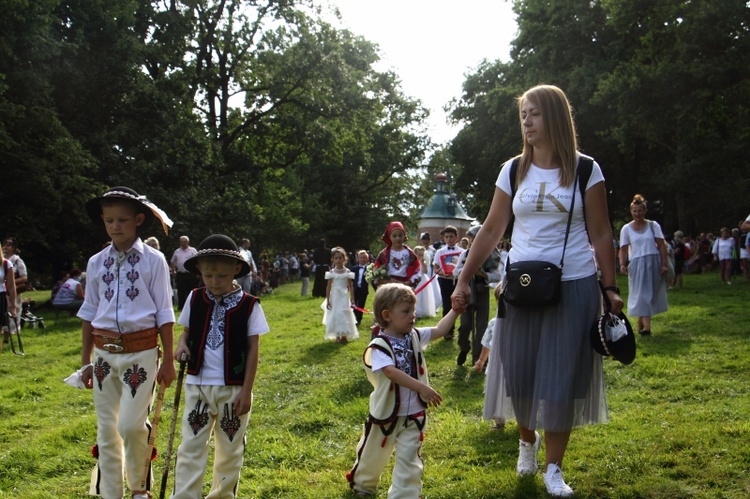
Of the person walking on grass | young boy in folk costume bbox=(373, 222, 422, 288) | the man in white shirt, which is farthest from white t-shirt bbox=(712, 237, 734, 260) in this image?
young boy in folk costume bbox=(373, 222, 422, 288)

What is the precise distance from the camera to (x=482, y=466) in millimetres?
5582

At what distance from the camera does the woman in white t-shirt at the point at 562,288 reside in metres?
4.60

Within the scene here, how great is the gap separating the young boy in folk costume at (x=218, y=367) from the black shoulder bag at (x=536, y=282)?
1487mm

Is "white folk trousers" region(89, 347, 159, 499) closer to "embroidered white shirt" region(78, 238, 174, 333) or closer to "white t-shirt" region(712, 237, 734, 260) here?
"embroidered white shirt" region(78, 238, 174, 333)

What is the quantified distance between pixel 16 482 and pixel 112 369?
1.83 meters

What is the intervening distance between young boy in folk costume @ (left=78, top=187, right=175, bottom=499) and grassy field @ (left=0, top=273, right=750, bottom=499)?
87cm

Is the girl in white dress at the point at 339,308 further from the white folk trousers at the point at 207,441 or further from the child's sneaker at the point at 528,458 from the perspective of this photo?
the white folk trousers at the point at 207,441

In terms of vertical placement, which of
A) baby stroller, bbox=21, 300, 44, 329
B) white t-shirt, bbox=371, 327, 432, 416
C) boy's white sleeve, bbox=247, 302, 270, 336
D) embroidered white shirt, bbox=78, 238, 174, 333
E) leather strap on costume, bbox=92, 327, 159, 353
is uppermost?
embroidered white shirt, bbox=78, 238, 174, 333

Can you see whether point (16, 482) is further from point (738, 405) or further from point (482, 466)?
point (738, 405)

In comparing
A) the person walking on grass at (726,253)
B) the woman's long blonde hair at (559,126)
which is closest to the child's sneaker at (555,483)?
the woman's long blonde hair at (559,126)

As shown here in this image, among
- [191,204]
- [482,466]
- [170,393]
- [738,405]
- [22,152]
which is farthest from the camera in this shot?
[191,204]

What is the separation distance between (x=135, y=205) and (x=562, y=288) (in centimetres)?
261

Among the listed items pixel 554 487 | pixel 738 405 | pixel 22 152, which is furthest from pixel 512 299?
pixel 22 152

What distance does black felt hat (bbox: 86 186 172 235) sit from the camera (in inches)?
187
